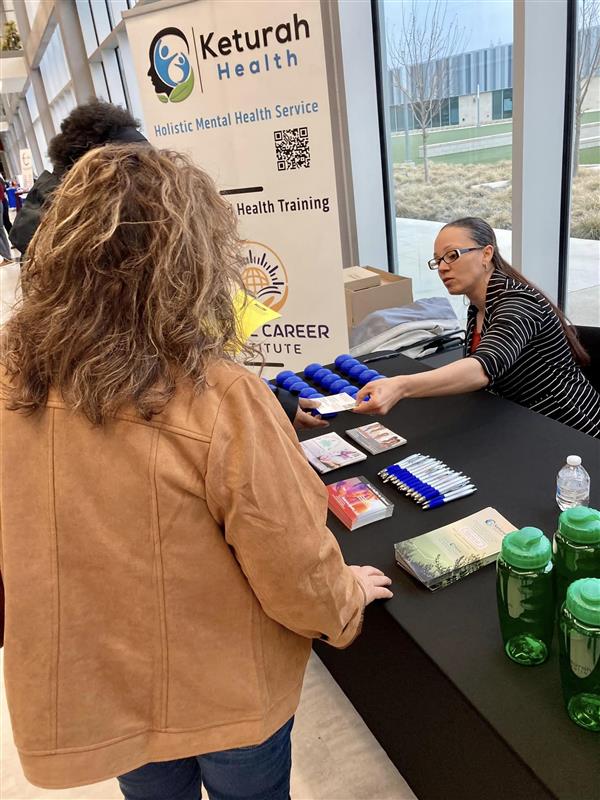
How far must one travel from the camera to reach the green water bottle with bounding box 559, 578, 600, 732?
77 centimetres

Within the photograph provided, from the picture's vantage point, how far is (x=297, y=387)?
203 centimetres

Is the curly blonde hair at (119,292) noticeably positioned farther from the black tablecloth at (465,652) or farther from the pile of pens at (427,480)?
the pile of pens at (427,480)

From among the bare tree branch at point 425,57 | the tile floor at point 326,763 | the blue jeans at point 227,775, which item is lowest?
Result: the tile floor at point 326,763

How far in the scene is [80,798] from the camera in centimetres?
156

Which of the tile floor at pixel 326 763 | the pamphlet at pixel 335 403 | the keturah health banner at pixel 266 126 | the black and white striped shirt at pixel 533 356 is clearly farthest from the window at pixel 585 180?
the tile floor at pixel 326 763

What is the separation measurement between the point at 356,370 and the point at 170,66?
1.88m

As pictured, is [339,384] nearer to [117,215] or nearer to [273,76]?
[117,215]

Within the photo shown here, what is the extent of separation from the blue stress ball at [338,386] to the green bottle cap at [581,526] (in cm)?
111

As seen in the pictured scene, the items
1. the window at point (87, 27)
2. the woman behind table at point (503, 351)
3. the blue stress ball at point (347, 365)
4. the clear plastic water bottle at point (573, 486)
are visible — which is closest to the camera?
the clear plastic water bottle at point (573, 486)

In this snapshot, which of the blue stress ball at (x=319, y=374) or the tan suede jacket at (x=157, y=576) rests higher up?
the tan suede jacket at (x=157, y=576)

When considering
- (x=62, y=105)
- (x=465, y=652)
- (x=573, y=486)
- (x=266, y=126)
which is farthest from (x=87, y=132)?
(x=62, y=105)

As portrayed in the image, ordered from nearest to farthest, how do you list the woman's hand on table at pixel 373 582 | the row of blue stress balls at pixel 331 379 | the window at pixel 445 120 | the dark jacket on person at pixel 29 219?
the woman's hand on table at pixel 373 582, the row of blue stress balls at pixel 331 379, the dark jacket on person at pixel 29 219, the window at pixel 445 120

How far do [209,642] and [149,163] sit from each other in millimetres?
622

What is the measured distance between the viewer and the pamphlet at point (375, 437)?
162 centimetres
